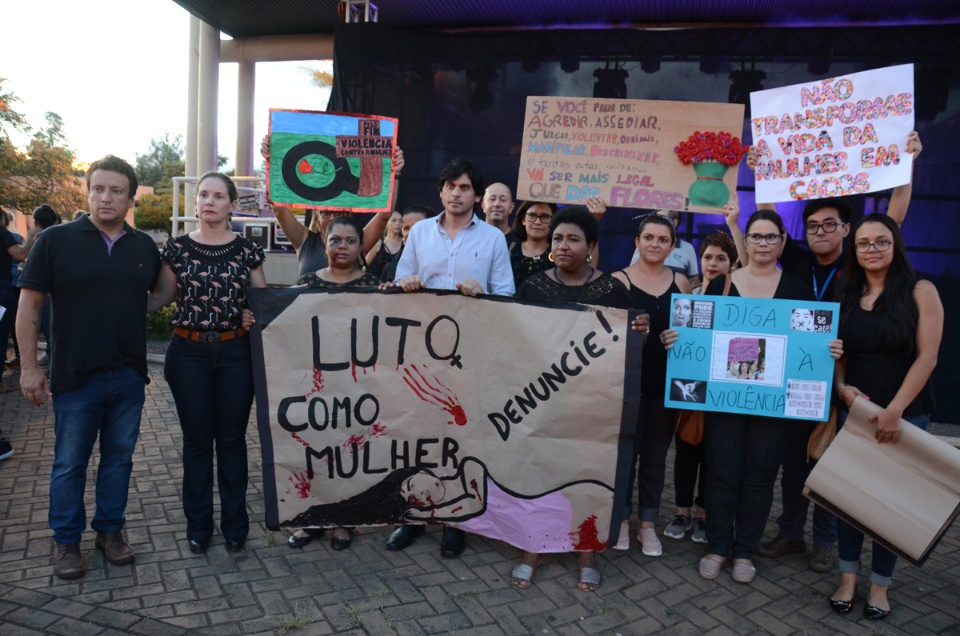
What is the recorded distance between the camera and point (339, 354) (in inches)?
140

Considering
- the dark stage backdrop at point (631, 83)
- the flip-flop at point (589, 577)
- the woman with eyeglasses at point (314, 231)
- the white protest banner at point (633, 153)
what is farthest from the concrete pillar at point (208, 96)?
the flip-flop at point (589, 577)

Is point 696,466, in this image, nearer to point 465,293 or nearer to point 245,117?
point 465,293

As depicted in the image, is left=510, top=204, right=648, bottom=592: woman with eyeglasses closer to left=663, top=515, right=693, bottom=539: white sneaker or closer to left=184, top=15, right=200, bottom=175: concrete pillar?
left=663, top=515, right=693, bottom=539: white sneaker

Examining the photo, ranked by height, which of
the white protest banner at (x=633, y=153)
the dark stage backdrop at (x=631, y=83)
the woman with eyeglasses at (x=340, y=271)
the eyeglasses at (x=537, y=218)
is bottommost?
the woman with eyeglasses at (x=340, y=271)

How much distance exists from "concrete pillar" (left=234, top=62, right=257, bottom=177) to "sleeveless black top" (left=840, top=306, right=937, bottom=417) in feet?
38.0

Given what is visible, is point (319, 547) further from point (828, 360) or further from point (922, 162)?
point (922, 162)

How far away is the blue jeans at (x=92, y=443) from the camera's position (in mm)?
3291

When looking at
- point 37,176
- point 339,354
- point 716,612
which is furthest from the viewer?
point 37,176

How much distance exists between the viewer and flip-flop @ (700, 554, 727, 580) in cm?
355

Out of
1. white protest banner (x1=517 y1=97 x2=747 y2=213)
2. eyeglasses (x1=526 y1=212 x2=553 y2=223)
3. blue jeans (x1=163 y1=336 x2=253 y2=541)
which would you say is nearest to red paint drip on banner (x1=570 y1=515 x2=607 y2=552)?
blue jeans (x1=163 y1=336 x2=253 y2=541)

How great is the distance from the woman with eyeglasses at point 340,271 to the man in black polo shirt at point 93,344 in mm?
841

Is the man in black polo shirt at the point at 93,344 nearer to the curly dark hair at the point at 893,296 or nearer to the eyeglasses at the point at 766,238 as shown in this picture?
the eyeglasses at the point at 766,238

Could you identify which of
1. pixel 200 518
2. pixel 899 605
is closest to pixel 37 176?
pixel 200 518

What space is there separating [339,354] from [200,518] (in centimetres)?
120
